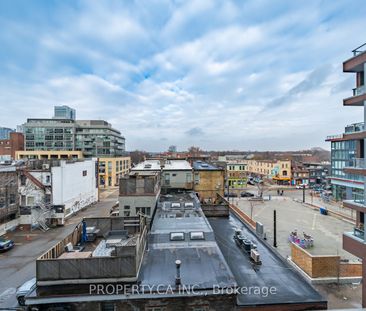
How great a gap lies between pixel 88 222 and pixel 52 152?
66766 millimetres

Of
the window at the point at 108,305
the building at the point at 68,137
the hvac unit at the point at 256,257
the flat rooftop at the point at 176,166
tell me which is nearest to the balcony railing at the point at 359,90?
the hvac unit at the point at 256,257

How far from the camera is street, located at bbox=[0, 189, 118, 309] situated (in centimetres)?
1570

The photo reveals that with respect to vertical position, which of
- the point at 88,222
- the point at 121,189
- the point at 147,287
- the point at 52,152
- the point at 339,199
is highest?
the point at 52,152

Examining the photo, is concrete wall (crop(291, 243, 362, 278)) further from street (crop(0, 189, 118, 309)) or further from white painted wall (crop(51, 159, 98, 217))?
white painted wall (crop(51, 159, 98, 217))

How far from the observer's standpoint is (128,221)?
49.9ft

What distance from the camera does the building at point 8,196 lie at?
87.9 feet

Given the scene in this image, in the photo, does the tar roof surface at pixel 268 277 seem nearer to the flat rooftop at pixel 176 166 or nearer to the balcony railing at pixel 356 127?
the balcony railing at pixel 356 127

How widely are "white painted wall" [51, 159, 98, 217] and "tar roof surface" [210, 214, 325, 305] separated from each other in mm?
24732

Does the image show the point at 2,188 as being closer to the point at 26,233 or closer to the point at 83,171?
the point at 26,233

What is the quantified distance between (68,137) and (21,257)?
196 ft

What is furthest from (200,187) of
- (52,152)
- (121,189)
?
(52,152)

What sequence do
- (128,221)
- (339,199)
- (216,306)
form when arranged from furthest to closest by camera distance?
1. (339,199)
2. (128,221)
3. (216,306)

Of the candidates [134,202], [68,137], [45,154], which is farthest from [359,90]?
[45,154]

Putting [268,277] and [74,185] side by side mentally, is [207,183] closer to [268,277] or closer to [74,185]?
[74,185]
